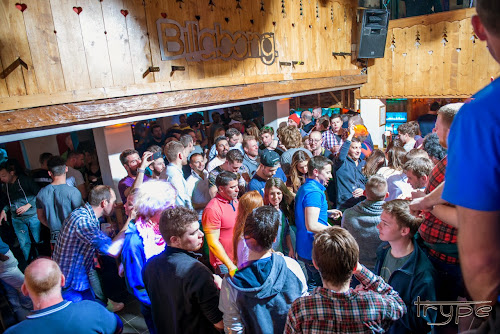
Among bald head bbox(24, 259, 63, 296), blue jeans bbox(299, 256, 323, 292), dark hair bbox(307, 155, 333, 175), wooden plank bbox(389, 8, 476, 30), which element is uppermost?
wooden plank bbox(389, 8, 476, 30)

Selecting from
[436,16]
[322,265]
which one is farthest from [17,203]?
[436,16]

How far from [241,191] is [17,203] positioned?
2810mm

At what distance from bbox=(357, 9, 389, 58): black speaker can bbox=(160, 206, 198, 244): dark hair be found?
6895 mm

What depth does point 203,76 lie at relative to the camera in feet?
16.8

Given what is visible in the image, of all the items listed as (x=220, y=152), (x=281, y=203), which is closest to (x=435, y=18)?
(x=220, y=152)

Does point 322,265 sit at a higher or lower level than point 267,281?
higher

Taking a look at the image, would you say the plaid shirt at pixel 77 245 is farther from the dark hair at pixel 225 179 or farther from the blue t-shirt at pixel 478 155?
the blue t-shirt at pixel 478 155

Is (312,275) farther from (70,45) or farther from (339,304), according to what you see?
(70,45)

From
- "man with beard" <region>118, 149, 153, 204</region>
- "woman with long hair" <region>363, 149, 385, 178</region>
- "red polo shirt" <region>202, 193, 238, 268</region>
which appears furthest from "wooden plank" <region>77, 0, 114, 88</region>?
"woman with long hair" <region>363, 149, 385, 178</region>

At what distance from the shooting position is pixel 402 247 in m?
2.18

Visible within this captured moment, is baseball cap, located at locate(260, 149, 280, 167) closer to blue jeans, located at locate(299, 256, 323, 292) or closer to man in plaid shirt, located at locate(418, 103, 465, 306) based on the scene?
blue jeans, located at locate(299, 256, 323, 292)

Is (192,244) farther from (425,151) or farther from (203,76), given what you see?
(203,76)

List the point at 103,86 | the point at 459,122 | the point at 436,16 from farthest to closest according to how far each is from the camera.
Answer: the point at 436,16 < the point at 103,86 < the point at 459,122

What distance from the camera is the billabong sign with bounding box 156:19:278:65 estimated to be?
15.3 ft
